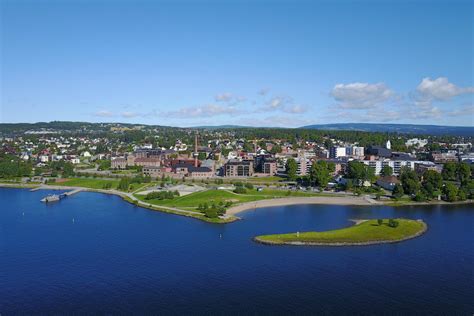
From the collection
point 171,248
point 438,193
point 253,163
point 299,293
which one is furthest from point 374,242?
point 253,163

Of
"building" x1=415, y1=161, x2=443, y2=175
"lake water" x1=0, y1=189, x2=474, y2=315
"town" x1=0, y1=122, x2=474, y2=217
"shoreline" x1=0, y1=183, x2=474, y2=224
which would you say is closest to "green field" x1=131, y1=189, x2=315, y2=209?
"town" x1=0, y1=122, x2=474, y2=217

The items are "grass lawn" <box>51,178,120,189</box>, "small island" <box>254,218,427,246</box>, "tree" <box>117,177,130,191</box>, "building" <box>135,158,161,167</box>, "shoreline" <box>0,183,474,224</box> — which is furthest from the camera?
"building" <box>135,158,161,167</box>

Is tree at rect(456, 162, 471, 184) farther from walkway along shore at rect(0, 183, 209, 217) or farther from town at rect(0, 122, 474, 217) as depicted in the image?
walkway along shore at rect(0, 183, 209, 217)

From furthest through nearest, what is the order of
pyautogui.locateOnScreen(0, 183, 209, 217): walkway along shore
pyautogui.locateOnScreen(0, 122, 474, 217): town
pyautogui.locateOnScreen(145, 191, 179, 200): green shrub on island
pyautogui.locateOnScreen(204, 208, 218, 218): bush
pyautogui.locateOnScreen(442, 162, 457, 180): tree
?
pyautogui.locateOnScreen(442, 162, 457, 180): tree
pyautogui.locateOnScreen(0, 122, 474, 217): town
pyautogui.locateOnScreen(145, 191, 179, 200): green shrub on island
pyautogui.locateOnScreen(0, 183, 209, 217): walkway along shore
pyautogui.locateOnScreen(204, 208, 218, 218): bush

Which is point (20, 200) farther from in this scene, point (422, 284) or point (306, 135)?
point (306, 135)

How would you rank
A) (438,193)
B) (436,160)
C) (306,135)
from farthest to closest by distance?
(306,135) < (436,160) < (438,193)

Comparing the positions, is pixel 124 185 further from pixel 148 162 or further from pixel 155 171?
pixel 148 162

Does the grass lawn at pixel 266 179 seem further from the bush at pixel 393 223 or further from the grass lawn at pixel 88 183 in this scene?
the bush at pixel 393 223

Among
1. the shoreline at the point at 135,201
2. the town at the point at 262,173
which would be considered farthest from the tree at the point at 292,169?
the shoreline at the point at 135,201
